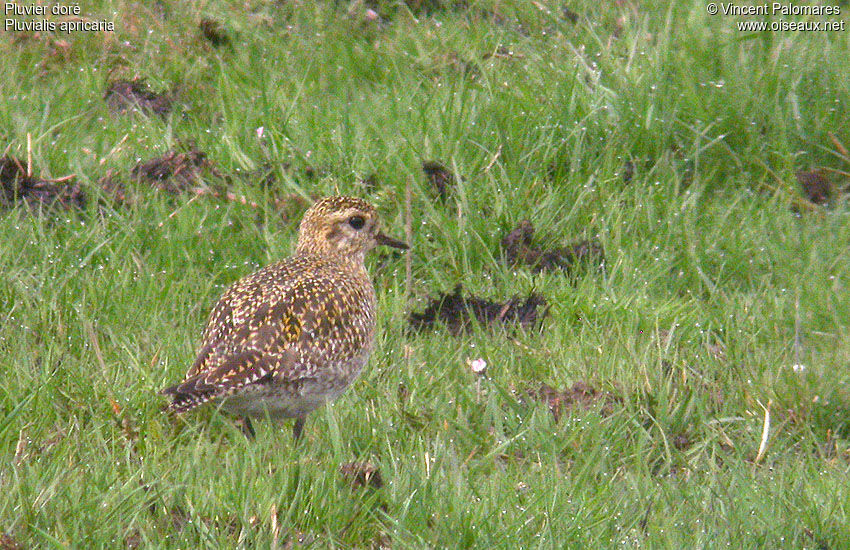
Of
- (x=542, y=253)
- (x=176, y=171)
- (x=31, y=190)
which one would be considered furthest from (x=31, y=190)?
(x=542, y=253)

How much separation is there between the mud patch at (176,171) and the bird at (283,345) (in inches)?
51.5

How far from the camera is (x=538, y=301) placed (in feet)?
22.0

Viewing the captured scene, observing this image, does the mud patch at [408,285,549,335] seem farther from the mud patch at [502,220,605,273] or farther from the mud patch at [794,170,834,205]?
the mud patch at [794,170,834,205]

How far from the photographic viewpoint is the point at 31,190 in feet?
24.2

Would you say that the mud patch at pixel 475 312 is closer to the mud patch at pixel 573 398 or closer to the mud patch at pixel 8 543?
the mud patch at pixel 573 398

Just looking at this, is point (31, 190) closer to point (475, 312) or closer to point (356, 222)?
point (356, 222)

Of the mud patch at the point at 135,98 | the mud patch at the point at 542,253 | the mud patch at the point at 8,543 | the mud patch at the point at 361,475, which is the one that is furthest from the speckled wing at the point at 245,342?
the mud patch at the point at 135,98

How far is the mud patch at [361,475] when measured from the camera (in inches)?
196

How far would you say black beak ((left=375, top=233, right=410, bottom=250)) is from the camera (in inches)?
268

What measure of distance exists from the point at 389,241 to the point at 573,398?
141 cm

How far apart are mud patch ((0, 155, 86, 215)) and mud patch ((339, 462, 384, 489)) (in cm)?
294

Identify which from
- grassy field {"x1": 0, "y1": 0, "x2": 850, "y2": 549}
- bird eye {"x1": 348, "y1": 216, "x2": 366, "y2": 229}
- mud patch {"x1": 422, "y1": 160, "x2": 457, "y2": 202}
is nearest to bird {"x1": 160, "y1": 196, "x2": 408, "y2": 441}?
grassy field {"x1": 0, "y1": 0, "x2": 850, "y2": 549}

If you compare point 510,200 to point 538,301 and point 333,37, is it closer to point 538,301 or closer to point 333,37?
point 538,301

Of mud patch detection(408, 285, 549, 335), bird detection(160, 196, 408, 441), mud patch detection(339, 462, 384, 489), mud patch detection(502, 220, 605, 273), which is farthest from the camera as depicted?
mud patch detection(502, 220, 605, 273)
